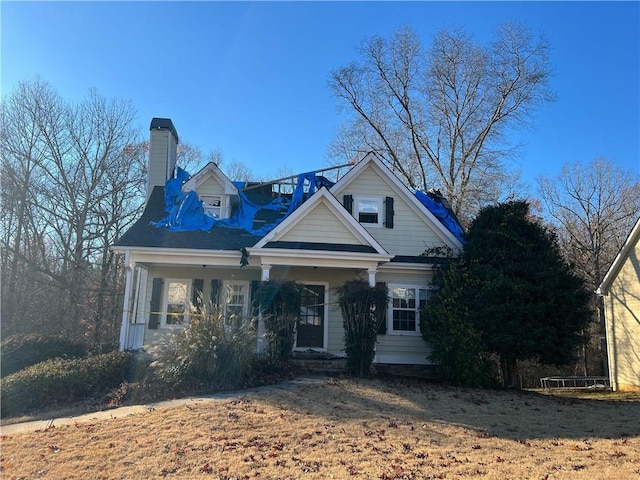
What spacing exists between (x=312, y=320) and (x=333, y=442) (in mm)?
7932

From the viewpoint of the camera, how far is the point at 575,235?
28.6m

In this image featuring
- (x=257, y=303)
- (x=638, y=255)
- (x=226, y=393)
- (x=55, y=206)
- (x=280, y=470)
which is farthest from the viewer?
(x=55, y=206)

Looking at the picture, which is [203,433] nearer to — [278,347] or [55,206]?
[278,347]

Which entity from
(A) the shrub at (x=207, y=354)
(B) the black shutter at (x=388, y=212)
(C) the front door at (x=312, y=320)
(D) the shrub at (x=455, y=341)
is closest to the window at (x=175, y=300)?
(C) the front door at (x=312, y=320)

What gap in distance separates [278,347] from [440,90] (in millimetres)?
21829

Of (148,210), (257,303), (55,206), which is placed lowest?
(257,303)

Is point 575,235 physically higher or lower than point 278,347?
higher

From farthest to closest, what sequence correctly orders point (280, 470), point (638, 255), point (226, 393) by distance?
point (638, 255), point (226, 393), point (280, 470)

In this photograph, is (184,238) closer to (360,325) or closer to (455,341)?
(360,325)

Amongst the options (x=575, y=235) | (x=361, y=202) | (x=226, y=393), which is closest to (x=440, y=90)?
(x=575, y=235)

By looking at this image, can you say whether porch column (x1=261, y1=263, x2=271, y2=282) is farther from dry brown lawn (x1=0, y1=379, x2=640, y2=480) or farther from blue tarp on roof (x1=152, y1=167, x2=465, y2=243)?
dry brown lawn (x1=0, y1=379, x2=640, y2=480)

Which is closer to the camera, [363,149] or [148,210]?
[148,210]

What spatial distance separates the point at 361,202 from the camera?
1541cm

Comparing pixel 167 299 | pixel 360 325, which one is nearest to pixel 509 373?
pixel 360 325
